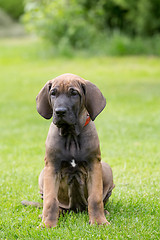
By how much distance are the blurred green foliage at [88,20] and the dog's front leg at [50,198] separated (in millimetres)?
18296

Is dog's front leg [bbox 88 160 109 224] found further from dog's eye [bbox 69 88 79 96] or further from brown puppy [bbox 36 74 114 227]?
dog's eye [bbox 69 88 79 96]

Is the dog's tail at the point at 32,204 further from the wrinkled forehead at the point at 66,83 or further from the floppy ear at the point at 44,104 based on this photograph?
the wrinkled forehead at the point at 66,83

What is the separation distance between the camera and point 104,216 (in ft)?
14.2

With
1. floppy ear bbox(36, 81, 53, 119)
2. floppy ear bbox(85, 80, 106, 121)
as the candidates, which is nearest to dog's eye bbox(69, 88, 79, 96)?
floppy ear bbox(85, 80, 106, 121)

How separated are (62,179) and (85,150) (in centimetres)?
45

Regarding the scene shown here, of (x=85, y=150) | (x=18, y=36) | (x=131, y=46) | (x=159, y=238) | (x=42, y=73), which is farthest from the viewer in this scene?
(x=18, y=36)

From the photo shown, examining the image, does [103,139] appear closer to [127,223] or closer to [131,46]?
[127,223]

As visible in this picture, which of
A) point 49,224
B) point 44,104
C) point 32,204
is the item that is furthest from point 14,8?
point 49,224

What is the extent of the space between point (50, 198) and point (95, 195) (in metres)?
0.47

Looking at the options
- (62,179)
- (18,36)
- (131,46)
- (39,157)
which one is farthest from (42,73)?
(18,36)

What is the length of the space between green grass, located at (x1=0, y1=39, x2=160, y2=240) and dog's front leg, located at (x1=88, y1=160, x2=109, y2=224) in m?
0.12

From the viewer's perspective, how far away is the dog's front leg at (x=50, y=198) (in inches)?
167

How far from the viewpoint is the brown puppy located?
4.18 metres

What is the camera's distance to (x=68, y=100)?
4.07 meters
